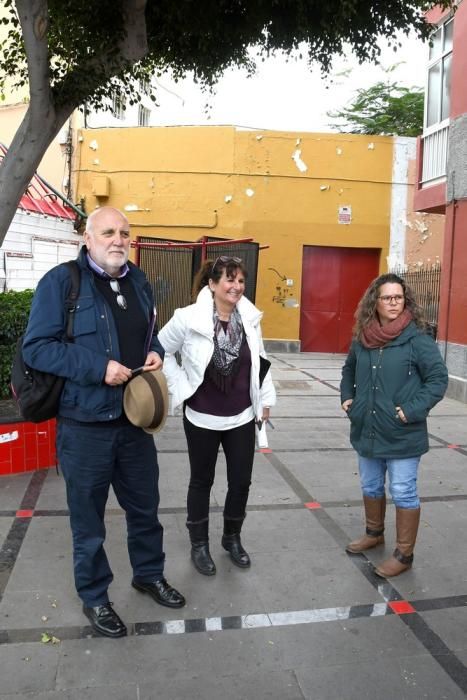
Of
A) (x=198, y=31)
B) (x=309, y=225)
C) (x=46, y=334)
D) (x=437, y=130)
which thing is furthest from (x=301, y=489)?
(x=309, y=225)

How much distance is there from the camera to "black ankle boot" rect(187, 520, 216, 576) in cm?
344

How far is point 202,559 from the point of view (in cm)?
344

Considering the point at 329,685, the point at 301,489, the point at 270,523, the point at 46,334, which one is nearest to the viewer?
the point at 329,685

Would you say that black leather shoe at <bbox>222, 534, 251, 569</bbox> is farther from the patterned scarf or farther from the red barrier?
the red barrier

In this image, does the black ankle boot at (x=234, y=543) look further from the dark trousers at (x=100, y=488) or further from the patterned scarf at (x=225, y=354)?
the patterned scarf at (x=225, y=354)

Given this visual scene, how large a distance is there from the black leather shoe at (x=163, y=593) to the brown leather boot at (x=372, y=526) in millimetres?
1178

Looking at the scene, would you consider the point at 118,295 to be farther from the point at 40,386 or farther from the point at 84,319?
the point at 40,386

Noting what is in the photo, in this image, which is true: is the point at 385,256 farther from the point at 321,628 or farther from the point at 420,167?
the point at 321,628

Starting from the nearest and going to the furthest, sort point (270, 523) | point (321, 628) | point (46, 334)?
point (46, 334), point (321, 628), point (270, 523)

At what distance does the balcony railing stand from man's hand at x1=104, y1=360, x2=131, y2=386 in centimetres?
888

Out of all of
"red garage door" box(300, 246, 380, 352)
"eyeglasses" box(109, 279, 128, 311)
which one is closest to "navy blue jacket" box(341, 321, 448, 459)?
"eyeglasses" box(109, 279, 128, 311)

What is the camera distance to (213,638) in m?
2.78

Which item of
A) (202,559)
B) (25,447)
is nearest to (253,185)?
(25,447)

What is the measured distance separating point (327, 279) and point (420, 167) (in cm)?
435
